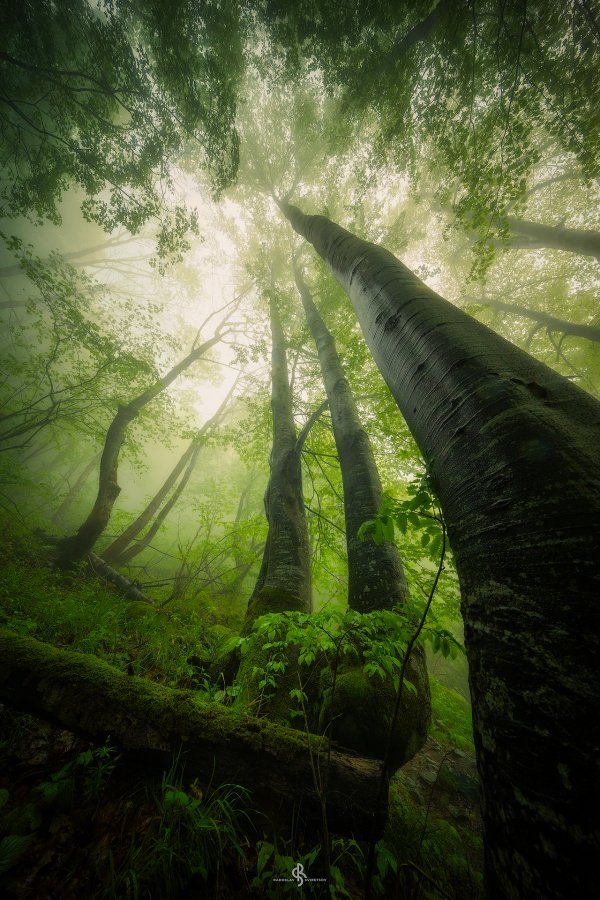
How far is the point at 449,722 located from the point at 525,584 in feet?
25.9

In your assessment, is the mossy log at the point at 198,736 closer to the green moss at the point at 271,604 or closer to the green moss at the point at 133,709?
the green moss at the point at 133,709

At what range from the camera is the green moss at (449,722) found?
A: 18.3 feet

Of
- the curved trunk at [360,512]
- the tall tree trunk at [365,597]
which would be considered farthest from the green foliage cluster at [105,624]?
the curved trunk at [360,512]

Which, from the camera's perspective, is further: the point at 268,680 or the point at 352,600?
the point at 352,600

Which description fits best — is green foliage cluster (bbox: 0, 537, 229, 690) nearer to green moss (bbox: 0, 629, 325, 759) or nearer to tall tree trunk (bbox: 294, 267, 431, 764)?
green moss (bbox: 0, 629, 325, 759)

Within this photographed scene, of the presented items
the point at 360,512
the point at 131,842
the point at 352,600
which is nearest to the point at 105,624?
the point at 131,842

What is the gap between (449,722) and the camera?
6184 millimetres

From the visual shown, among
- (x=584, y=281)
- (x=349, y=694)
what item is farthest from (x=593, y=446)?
(x=584, y=281)

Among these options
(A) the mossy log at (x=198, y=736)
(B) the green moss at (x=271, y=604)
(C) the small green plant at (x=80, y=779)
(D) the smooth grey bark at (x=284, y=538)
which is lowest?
(C) the small green plant at (x=80, y=779)

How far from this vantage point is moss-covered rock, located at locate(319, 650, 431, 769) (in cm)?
184

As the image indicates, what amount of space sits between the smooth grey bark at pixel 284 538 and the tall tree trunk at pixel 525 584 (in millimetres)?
2355

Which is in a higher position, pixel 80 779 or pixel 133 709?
pixel 133 709
